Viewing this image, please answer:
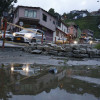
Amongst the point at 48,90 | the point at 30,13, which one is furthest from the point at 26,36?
the point at 30,13

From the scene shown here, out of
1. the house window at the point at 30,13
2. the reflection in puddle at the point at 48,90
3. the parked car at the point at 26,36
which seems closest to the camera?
the reflection in puddle at the point at 48,90

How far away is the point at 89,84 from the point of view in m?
3.51

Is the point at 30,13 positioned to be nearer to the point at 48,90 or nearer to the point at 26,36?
the point at 26,36

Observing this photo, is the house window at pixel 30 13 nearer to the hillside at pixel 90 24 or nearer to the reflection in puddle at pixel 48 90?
the reflection in puddle at pixel 48 90

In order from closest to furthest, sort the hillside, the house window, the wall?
the house window < the wall < the hillside

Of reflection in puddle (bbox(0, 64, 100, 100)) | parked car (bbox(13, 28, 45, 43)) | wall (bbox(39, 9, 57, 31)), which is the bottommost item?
reflection in puddle (bbox(0, 64, 100, 100))

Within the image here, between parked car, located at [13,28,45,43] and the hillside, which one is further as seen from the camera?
the hillside

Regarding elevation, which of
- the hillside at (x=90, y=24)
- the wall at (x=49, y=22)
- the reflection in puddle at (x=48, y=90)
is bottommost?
the reflection in puddle at (x=48, y=90)

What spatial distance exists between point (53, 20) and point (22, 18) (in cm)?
905

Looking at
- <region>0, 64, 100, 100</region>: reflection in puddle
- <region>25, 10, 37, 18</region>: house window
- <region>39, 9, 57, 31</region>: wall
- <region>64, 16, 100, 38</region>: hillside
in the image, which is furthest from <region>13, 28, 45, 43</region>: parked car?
<region>64, 16, 100, 38</region>: hillside

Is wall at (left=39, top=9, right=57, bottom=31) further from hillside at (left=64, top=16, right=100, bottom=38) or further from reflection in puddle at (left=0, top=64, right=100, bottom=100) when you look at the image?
hillside at (left=64, top=16, right=100, bottom=38)

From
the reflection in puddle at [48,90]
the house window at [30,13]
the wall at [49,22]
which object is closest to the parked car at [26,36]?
the reflection in puddle at [48,90]

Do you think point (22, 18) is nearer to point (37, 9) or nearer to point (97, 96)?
Answer: point (37, 9)

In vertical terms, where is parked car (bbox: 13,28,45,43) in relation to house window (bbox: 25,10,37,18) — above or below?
below
